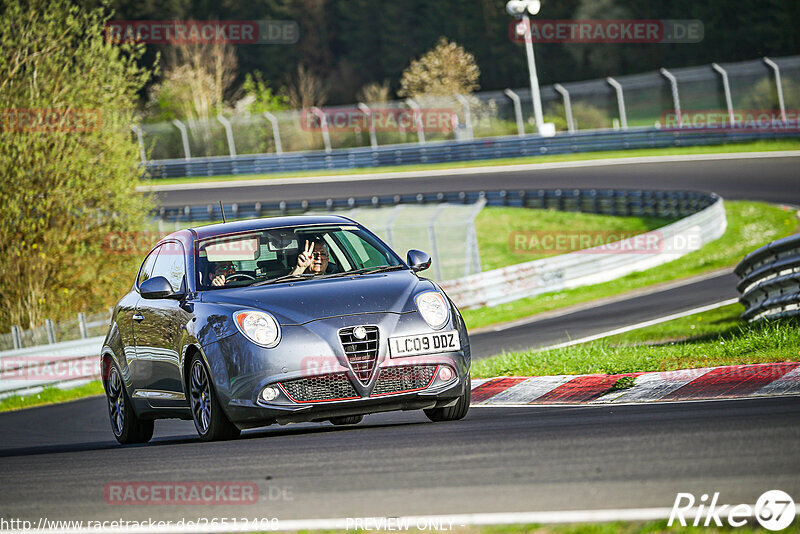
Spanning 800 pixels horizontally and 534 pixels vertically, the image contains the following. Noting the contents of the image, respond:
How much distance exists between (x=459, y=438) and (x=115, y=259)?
66.7 feet

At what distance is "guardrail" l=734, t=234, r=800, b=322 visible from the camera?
469 inches

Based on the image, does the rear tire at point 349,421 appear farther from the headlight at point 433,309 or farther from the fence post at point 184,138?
the fence post at point 184,138

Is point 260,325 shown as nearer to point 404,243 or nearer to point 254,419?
point 254,419

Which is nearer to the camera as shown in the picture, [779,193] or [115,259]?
[115,259]

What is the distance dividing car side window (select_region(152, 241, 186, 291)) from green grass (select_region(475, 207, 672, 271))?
20.5 meters

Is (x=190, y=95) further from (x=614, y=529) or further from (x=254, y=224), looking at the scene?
(x=614, y=529)

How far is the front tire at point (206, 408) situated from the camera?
8047mm

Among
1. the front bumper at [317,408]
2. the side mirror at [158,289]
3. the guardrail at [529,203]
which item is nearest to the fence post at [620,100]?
the guardrail at [529,203]

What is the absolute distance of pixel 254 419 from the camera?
782cm

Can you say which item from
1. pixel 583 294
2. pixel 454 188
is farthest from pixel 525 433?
pixel 454 188

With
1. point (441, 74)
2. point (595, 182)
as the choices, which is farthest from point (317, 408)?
point (441, 74)

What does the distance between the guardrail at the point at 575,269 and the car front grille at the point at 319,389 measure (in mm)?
15304

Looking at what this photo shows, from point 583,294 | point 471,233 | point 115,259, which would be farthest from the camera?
point 115,259

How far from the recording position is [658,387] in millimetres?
8789
